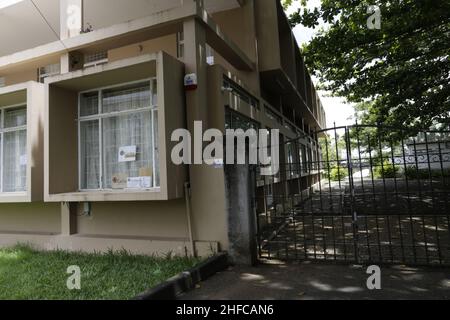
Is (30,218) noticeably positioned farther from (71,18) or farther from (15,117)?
(71,18)

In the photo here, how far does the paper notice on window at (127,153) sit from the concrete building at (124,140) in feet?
0.07

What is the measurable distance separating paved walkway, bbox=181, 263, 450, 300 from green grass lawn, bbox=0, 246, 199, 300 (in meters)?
0.79

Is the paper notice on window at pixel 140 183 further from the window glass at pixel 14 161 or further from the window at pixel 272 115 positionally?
the window at pixel 272 115

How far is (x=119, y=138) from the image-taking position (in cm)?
707

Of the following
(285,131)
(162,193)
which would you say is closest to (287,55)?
(285,131)

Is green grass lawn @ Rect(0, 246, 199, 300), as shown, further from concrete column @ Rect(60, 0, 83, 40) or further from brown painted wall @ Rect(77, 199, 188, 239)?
concrete column @ Rect(60, 0, 83, 40)

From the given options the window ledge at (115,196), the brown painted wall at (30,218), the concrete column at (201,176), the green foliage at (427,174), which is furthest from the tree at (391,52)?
the brown painted wall at (30,218)

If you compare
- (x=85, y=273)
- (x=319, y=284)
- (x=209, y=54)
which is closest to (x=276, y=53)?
(x=209, y=54)

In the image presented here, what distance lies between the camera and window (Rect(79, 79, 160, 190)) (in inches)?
265

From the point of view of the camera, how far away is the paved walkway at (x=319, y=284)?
4.36m

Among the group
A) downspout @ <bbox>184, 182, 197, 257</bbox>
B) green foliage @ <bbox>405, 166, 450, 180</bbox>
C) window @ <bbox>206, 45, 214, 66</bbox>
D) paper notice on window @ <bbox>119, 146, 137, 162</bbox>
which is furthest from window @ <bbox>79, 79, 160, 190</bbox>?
green foliage @ <bbox>405, 166, 450, 180</bbox>

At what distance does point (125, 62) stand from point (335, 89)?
9.71 metres

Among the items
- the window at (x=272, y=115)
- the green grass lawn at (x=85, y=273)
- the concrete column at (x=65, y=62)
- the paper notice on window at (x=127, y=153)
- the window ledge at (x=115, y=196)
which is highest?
the concrete column at (x=65, y=62)
